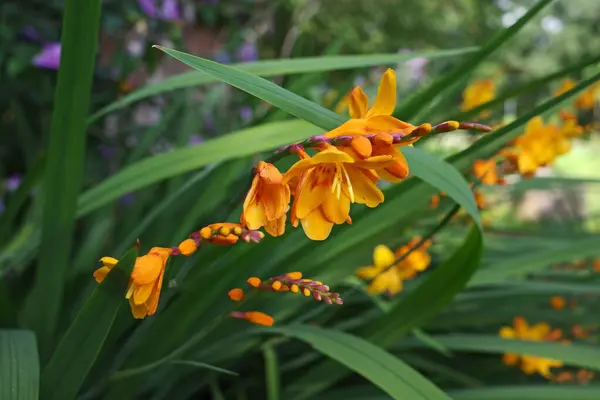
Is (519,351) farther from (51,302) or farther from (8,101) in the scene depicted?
(8,101)

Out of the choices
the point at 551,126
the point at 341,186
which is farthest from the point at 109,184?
the point at 551,126

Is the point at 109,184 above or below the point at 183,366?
above

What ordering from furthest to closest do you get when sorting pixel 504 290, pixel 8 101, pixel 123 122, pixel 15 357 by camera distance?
1. pixel 123 122
2. pixel 8 101
3. pixel 504 290
4. pixel 15 357

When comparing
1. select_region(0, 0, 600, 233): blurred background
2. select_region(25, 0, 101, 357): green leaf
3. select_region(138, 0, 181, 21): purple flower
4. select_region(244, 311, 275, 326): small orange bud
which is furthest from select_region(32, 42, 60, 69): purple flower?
select_region(244, 311, 275, 326): small orange bud

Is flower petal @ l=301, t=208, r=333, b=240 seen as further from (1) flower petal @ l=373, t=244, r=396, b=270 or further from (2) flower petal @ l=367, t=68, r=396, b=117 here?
(1) flower petal @ l=373, t=244, r=396, b=270

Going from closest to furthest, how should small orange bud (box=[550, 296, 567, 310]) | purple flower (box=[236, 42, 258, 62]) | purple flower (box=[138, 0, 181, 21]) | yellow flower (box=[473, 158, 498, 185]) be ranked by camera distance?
1. yellow flower (box=[473, 158, 498, 185])
2. small orange bud (box=[550, 296, 567, 310])
3. purple flower (box=[138, 0, 181, 21])
4. purple flower (box=[236, 42, 258, 62])

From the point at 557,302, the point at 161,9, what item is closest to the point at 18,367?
the point at 557,302
